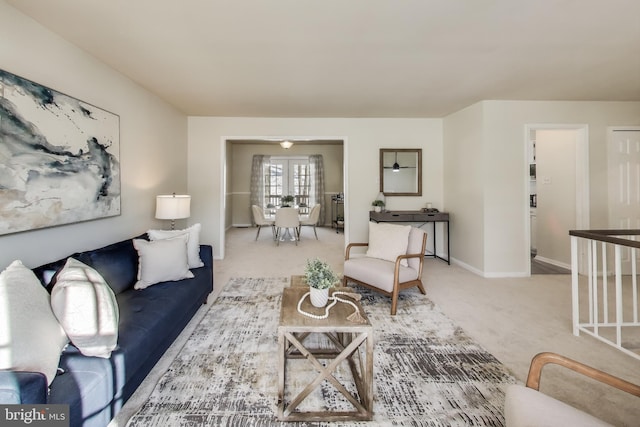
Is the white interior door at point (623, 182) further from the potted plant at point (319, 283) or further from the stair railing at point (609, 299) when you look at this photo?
the potted plant at point (319, 283)

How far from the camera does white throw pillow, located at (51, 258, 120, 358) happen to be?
141cm

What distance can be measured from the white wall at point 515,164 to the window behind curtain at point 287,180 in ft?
19.4

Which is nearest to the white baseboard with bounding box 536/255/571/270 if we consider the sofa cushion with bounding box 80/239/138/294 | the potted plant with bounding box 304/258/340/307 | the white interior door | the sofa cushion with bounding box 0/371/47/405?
the white interior door

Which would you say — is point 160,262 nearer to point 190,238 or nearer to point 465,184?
point 190,238

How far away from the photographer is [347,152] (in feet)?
16.6

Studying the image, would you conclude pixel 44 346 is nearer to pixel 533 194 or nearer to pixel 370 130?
pixel 370 130

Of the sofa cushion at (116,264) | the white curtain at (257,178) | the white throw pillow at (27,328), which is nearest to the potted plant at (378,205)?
the sofa cushion at (116,264)

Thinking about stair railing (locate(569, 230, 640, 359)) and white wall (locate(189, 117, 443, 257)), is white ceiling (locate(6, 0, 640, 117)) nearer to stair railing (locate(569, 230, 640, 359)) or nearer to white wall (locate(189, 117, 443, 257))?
white wall (locate(189, 117, 443, 257))

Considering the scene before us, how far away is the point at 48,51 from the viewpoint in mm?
2230

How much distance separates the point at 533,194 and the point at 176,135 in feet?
21.1

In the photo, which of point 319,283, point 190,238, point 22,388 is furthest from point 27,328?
point 190,238

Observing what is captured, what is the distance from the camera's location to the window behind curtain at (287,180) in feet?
30.7

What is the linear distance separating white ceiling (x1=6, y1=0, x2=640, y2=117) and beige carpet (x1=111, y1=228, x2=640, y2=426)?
2.41 m

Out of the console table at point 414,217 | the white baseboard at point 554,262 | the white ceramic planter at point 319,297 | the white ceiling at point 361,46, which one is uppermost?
the white ceiling at point 361,46
